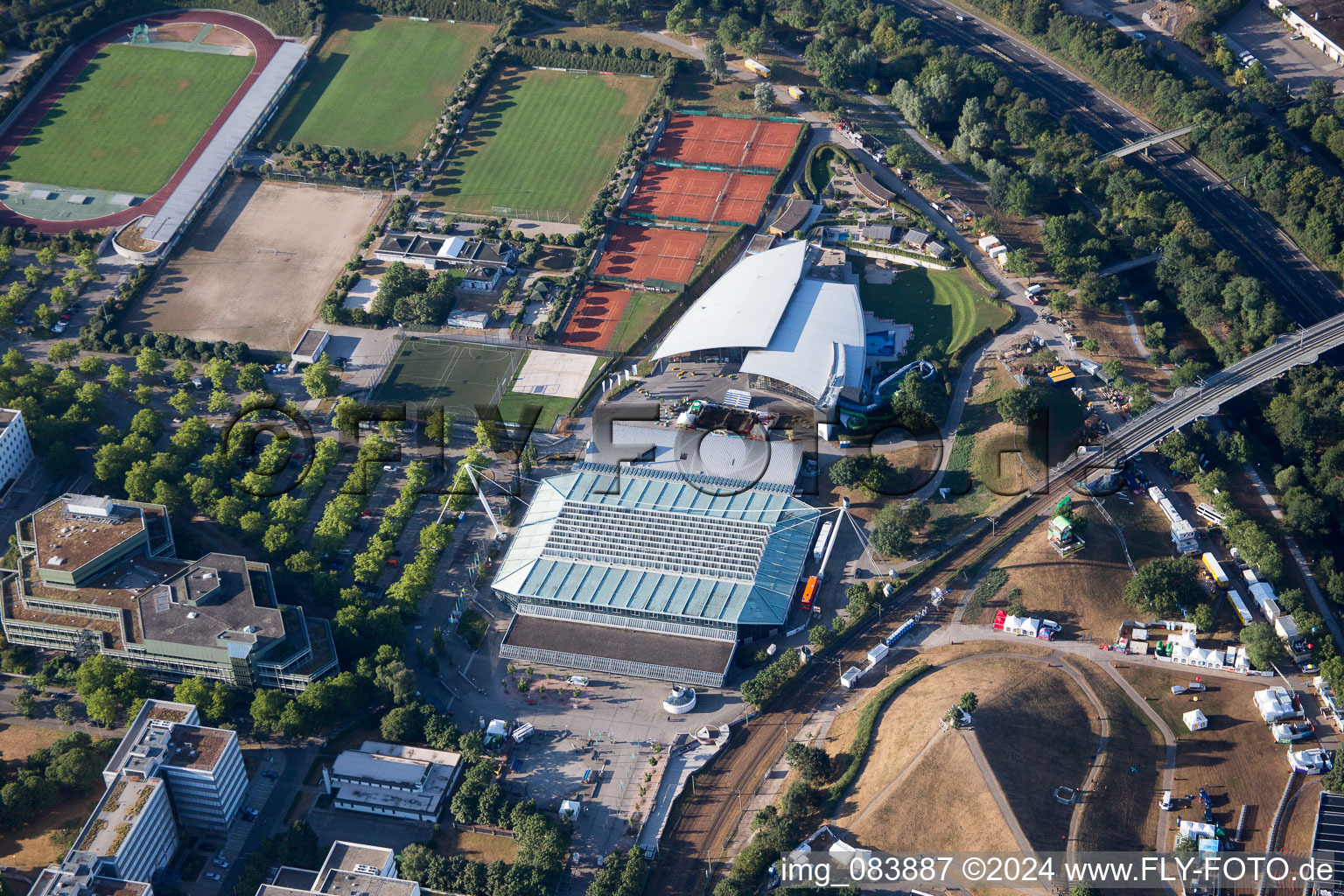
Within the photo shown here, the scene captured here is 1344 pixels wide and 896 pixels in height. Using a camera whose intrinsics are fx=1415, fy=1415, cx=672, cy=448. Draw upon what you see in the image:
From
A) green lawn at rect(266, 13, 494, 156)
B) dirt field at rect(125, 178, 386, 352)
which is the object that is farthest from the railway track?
green lawn at rect(266, 13, 494, 156)

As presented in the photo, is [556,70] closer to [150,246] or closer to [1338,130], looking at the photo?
[150,246]

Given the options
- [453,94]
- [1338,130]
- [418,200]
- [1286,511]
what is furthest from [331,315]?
[1338,130]

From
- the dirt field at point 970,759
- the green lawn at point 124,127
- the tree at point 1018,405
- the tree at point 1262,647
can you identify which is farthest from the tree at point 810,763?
the green lawn at point 124,127

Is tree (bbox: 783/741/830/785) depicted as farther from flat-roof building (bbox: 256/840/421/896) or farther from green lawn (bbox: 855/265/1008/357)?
green lawn (bbox: 855/265/1008/357)

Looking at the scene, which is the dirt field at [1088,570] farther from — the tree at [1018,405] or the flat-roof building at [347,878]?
the flat-roof building at [347,878]

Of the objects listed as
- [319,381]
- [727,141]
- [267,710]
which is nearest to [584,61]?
[727,141]

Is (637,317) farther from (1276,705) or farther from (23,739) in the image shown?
(1276,705)
